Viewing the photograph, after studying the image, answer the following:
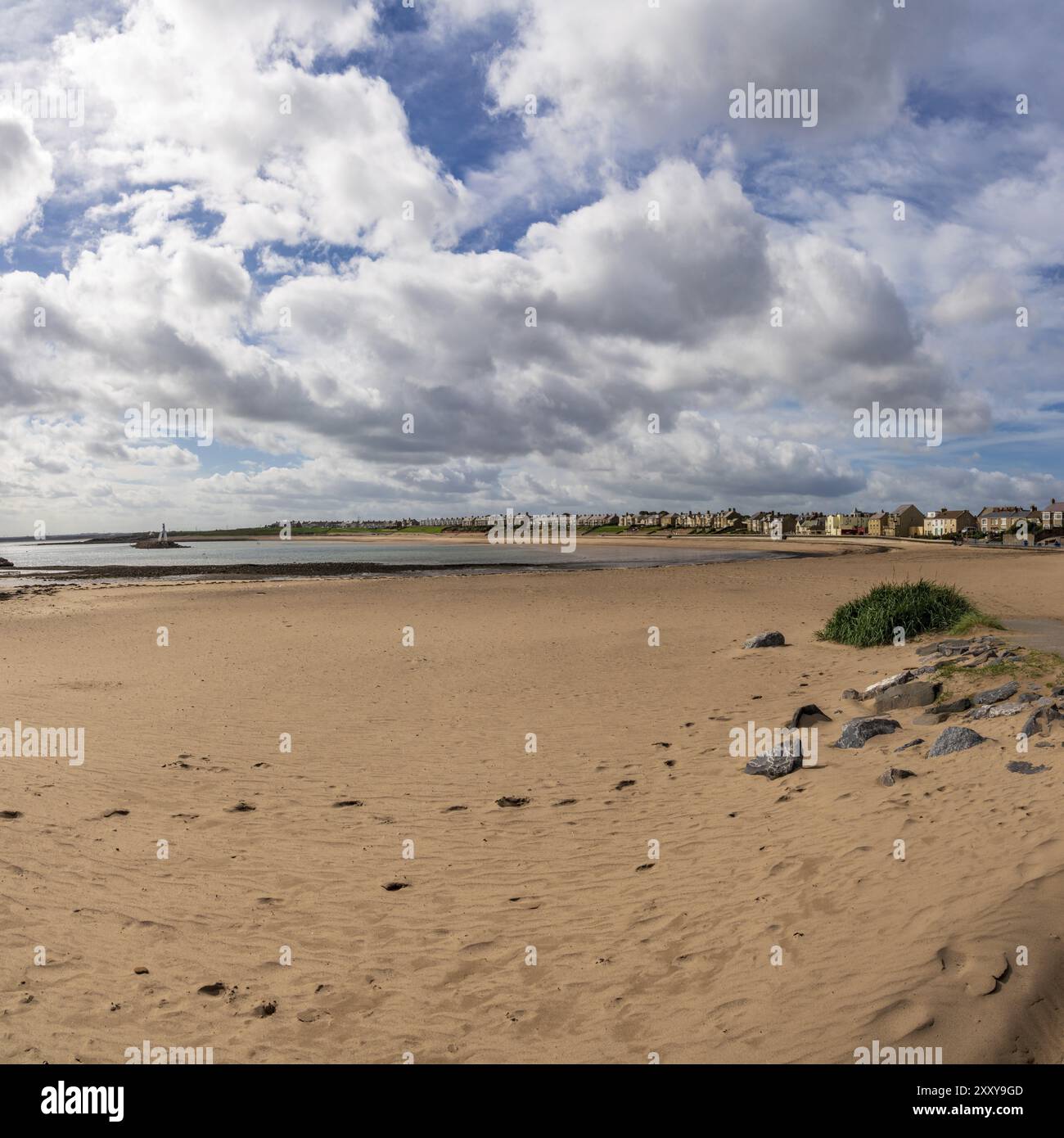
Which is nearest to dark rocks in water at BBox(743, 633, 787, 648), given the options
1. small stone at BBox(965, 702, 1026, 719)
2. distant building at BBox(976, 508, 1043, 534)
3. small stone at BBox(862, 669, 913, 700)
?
small stone at BBox(862, 669, 913, 700)

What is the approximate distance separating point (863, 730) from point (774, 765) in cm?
175

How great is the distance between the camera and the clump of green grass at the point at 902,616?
18.5 m

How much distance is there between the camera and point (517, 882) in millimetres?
7695

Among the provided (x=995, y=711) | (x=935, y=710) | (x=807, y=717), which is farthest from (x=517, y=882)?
(x=995, y=711)

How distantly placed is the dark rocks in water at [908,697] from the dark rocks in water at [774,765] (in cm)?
302

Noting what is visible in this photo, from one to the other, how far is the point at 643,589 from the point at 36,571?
5917cm

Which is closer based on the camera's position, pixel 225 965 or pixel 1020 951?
pixel 1020 951

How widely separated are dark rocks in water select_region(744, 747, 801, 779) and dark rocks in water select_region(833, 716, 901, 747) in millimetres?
1010

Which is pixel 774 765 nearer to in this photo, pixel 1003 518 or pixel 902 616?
pixel 902 616

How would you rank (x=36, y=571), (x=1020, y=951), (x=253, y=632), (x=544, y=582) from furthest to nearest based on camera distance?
(x=36, y=571) < (x=544, y=582) < (x=253, y=632) < (x=1020, y=951)
